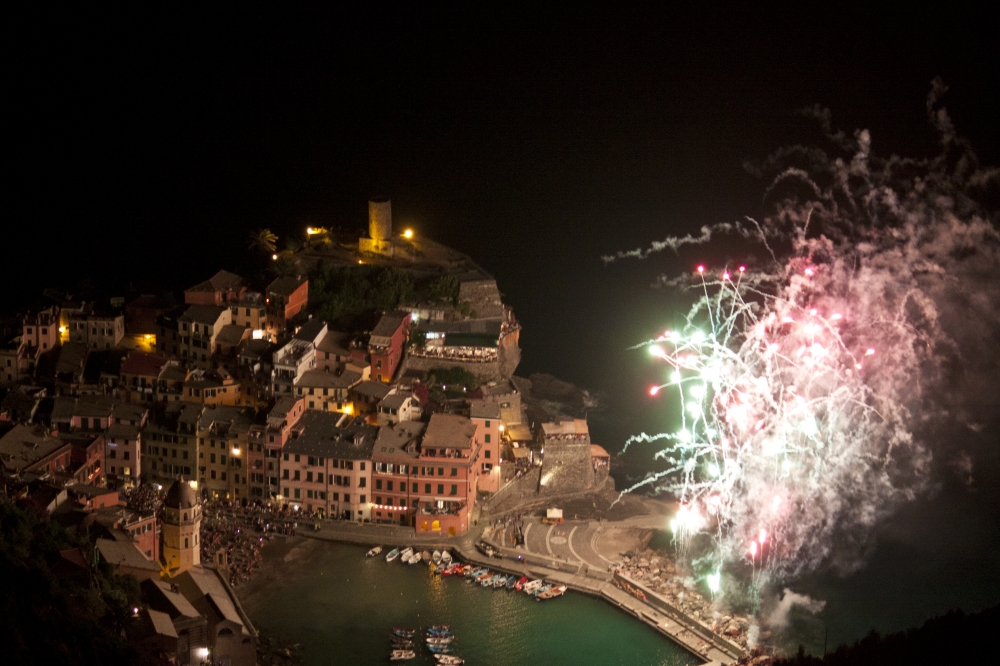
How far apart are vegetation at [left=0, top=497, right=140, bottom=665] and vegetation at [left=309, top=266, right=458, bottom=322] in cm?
1029

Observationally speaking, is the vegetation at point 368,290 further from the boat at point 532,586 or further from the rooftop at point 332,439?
the boat at point 532,586

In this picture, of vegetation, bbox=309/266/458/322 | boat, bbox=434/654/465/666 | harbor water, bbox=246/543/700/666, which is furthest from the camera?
vegetation, bbox=309/266/458/322

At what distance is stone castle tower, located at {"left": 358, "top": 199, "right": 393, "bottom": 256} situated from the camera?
41.5 m

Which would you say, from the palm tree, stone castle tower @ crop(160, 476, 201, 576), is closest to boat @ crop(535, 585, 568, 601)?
stone castle tower @ crop(160, 476, 201, 576)

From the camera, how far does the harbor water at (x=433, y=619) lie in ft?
101

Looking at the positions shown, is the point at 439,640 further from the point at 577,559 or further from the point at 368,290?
the point at 368,290

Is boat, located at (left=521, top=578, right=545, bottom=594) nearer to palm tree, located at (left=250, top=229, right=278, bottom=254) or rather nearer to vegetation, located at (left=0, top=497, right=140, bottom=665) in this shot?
vegetation, located at (left=0, top=497, right=140, bottom=665)

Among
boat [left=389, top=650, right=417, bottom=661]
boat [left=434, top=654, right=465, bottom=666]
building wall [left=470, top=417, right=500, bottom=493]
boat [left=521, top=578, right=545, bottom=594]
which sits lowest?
boat [left=434, top=654, right=465, bottom=666]

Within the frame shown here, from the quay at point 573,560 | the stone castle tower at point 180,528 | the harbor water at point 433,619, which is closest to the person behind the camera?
the harbor water at point 433,619

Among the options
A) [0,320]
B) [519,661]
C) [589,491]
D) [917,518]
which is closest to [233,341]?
[0,320]

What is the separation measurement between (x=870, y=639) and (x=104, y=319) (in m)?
17.7

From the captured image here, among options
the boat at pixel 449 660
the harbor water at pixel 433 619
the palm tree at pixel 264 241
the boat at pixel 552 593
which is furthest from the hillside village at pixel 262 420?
the boat at pixel 449 660

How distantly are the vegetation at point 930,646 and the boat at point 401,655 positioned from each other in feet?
20.1

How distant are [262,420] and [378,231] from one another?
7276 mm
